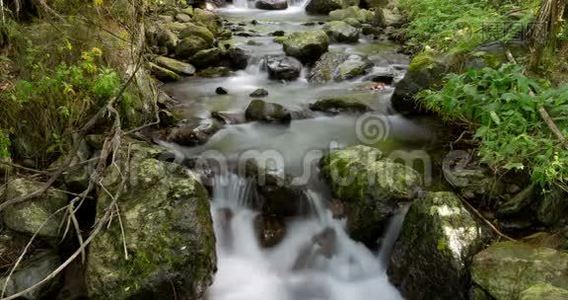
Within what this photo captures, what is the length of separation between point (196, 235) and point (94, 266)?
0.86 metres

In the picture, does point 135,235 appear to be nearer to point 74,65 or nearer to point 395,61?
point 74,65

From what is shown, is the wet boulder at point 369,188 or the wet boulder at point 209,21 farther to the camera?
the wet boulder at point 209,21

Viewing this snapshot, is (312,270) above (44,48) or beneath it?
beneath

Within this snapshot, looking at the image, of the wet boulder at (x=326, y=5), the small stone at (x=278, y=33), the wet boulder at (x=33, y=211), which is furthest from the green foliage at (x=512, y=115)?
the wet boulder at (x=326, y=5)

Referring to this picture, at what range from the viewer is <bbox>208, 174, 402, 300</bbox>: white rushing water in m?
4.34

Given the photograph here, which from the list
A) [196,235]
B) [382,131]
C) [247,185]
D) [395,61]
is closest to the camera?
[196,235]

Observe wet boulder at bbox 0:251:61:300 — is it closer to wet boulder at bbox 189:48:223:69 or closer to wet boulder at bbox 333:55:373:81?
wet boulder at bbox 189:48:223:69

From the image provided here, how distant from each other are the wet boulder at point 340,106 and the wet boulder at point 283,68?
5.62 ft

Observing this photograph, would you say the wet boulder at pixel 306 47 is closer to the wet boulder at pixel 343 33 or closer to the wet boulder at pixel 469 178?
the wet boulder at pixel 343 33

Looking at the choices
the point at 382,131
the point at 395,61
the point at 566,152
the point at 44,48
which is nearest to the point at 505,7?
the point at 395,61

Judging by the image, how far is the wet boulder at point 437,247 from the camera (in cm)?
363

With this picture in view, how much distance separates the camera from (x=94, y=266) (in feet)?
12.0

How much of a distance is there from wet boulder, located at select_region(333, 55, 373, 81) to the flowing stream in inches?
26.8

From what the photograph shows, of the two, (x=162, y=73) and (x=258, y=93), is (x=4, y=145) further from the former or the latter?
(x=258, y=93)
